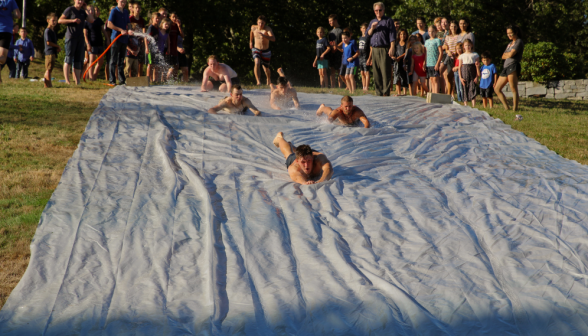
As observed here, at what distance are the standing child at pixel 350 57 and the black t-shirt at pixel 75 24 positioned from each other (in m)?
6.04

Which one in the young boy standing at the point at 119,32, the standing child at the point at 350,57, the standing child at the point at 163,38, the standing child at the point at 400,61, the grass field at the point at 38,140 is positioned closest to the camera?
the grass field at the point at 38,140

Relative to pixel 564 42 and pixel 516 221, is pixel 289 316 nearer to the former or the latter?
pixel 516 221

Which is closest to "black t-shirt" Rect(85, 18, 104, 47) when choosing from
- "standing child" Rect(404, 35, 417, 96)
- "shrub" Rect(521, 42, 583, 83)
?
"standing child" Rect(404, 35, 417, 96)

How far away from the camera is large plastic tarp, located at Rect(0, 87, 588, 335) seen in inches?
136

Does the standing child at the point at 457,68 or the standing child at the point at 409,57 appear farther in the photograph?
the standing child at the point at 409,57

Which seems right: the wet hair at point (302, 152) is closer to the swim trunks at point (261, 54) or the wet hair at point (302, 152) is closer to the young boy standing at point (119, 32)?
the young boy standing at point (119, 32)

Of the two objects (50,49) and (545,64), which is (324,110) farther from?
(545,64)

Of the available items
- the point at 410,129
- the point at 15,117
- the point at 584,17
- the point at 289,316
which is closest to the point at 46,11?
the point at 15,117

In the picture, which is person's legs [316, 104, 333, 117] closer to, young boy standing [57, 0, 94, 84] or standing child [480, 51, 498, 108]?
standing child [480, 51, 498, 108]

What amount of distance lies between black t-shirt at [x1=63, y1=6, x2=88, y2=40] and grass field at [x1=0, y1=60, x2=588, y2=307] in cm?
104

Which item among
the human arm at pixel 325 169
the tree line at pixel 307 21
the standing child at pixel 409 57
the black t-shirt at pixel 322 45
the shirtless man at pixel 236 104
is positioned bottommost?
the human arm at pixel 325 169

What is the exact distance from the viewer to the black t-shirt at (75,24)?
1062cm

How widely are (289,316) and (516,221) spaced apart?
8.48 ft

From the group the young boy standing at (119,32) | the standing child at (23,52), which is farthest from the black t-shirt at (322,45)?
the standing child at (23,52)
